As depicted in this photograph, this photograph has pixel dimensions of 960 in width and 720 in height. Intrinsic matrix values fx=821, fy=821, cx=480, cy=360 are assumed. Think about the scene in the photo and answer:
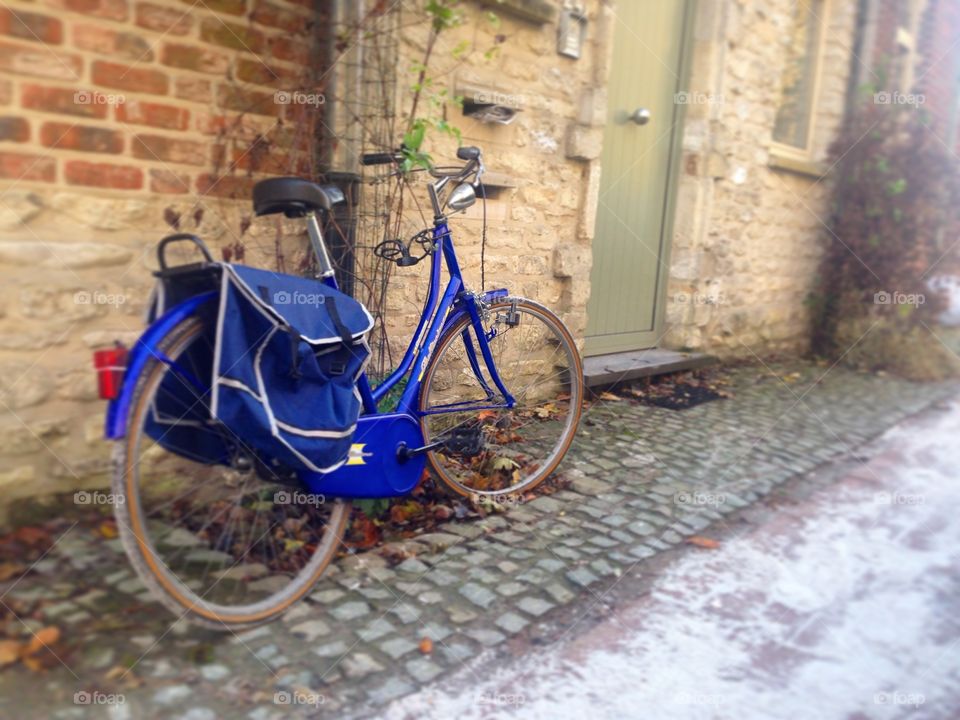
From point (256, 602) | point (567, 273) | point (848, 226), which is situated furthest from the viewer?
point (848, 226)

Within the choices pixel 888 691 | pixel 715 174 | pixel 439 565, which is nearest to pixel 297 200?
pixel 439 565

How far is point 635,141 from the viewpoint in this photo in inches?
234

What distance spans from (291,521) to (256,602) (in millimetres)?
351

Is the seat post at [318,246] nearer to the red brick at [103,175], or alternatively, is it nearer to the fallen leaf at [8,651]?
the red brick at [103,175]

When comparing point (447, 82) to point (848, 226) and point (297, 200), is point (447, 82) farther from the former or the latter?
point (848, 226)

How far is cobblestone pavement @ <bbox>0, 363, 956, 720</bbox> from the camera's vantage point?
7.14 ft

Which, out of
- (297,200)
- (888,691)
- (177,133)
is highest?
(177,133)

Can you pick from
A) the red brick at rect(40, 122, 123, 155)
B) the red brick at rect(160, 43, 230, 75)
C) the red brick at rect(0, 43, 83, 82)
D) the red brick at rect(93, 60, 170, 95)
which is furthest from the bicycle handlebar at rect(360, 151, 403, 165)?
the red brick at rect(0, 43, 83, 82)

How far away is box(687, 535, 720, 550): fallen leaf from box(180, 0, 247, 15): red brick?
2857 millimetres

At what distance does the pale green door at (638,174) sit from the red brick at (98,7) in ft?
11.2

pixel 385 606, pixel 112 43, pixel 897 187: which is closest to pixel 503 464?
pixel 385 606

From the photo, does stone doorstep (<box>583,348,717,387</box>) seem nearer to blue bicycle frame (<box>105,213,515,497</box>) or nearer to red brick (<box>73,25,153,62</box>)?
blue bicycle frame (<box>105,213,515,497</box>)

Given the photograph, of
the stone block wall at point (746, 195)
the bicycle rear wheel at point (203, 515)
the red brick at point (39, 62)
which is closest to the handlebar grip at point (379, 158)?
the red brick at point (39, 62)

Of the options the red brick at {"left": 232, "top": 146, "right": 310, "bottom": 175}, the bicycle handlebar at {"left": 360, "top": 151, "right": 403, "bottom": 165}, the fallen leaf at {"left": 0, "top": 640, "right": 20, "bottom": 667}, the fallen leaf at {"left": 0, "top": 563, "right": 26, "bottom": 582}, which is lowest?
the fallen leaf at {"left": 0, "top": 640, "right": 20, "bottom": 667}
